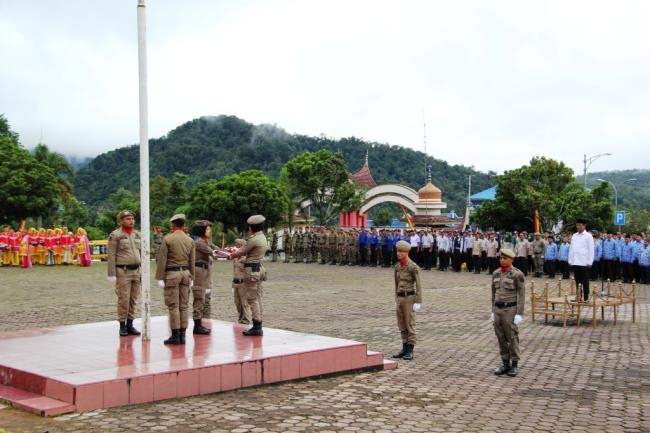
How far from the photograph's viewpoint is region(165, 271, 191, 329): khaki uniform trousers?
1028 centimetres

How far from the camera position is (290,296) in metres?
20.3

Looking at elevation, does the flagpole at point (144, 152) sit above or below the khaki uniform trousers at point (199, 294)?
above

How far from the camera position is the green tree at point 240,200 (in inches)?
1699

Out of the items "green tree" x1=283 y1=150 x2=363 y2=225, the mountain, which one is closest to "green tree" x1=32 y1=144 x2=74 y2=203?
"green tree" x1=283 y1=150 x2=363 y2=225

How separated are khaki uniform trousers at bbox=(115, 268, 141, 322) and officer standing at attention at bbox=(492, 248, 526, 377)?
16.9 ft

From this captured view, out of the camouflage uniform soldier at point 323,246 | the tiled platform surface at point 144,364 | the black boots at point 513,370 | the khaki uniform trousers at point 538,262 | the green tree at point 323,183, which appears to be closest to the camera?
the tiled platform surface at point 144,364

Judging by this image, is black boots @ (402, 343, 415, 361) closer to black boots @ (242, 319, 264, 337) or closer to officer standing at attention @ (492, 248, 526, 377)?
officer standing at attention @ (492, 248, 526, 377)

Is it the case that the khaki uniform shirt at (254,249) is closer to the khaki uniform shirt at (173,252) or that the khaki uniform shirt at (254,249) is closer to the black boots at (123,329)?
the khaki uniform shirt at (173,252)

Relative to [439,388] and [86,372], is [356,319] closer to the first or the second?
[439,388]

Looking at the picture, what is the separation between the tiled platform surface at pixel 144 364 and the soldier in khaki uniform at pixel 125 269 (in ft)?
1.25

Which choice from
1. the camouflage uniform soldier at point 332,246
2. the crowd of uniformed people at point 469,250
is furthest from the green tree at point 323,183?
the camouflage uniform soldier at point 332,246

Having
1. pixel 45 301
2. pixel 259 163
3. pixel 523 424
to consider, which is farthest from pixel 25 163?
pixel 259 163

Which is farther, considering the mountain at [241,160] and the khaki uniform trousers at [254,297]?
the mountain at [241,160]

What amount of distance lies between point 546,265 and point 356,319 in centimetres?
1486
